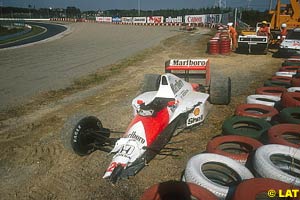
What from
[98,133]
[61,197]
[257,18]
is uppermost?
[257,18]

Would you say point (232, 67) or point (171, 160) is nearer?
point (171, 160)

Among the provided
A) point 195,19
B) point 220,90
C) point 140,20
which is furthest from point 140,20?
point 220,90

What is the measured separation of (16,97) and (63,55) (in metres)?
10.5

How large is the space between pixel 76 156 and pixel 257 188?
3951 millimetres

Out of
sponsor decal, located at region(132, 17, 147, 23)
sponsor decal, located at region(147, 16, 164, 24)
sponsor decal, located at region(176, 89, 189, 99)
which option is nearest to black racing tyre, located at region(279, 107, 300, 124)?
sponsor decal, located at region(176, 89, 189, 99)

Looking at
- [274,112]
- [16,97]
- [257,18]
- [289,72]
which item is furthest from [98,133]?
[257,18]

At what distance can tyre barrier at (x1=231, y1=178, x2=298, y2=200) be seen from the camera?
3521 millimetres

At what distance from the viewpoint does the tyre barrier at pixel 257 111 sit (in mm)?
6742

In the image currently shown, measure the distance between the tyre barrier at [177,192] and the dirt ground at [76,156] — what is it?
0.98 metres

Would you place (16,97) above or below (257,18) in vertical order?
below

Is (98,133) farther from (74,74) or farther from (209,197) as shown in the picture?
(74,74)

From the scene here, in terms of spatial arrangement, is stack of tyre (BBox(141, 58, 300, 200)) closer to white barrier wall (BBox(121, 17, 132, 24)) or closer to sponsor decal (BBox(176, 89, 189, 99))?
sponsor decal (BBox(176, 89, 189, 99))

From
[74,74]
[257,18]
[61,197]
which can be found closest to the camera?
[61,197]

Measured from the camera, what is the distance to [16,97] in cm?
1094
